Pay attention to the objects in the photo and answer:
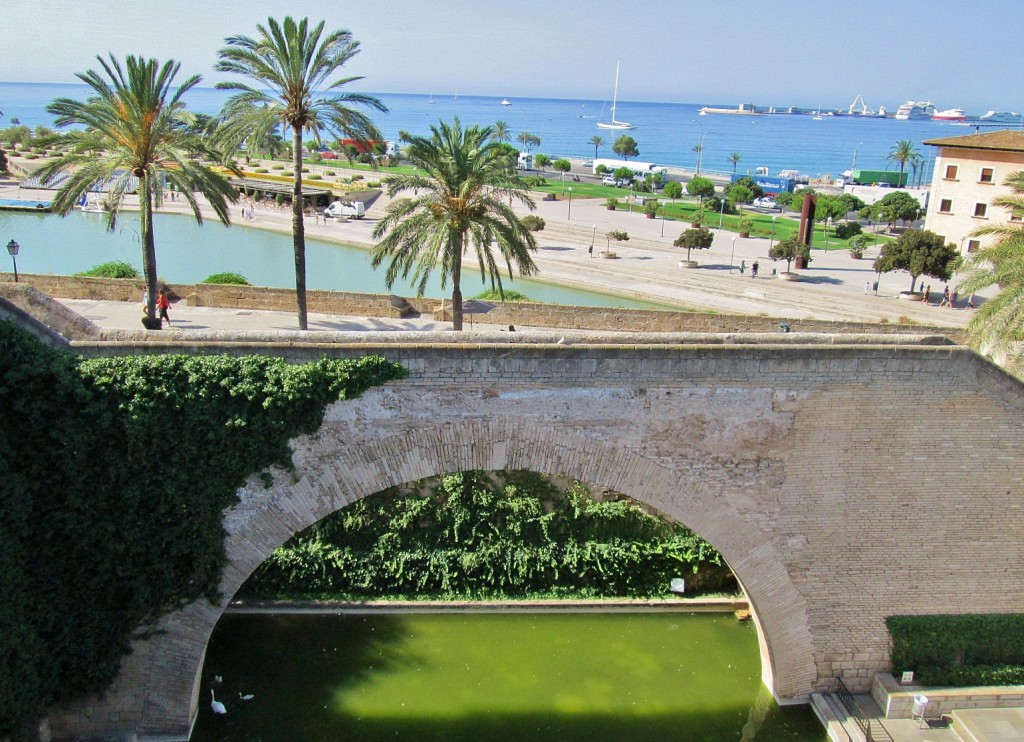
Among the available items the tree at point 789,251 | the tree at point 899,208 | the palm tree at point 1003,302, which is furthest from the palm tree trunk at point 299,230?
the tree at point 899,208

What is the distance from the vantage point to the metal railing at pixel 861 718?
9.70 m

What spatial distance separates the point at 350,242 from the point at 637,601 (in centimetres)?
2825

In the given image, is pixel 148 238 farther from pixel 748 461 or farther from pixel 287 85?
pixel 748 461

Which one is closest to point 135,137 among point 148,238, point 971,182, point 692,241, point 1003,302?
point 148,238

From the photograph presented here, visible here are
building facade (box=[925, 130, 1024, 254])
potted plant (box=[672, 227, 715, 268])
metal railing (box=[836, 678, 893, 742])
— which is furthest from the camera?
potted plant (box=[672, 227, 715, 268])

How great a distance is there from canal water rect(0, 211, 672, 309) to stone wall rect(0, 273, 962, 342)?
5523 mm

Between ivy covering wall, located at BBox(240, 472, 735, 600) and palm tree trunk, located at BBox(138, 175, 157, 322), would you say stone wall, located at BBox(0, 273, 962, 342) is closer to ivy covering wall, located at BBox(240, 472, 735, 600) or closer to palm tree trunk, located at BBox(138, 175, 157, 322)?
palm tree trunk, located at BBox(138, 175, 157, 322)

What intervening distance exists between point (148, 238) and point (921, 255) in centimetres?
2496

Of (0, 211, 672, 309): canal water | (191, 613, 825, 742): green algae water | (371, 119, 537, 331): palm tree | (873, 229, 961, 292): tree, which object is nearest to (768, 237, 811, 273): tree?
(873, 229, 961, 292): tree

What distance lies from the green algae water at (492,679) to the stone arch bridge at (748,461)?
83cm

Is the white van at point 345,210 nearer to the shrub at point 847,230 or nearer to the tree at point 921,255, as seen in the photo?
the shrub at point 847,230

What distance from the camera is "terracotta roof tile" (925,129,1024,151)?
33219 mm

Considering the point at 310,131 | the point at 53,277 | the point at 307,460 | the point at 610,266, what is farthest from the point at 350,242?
the point at 307,460

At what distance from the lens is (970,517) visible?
10.0 metres
